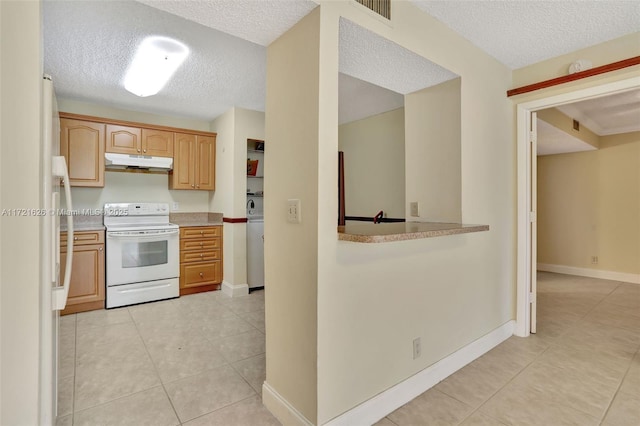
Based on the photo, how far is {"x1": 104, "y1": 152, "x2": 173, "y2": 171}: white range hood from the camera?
3826mm

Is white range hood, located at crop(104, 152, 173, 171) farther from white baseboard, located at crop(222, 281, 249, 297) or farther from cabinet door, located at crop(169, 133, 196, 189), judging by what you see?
white baseboard, located at crop(222, 281, 249, 297)

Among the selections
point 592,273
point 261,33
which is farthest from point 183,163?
point 592,273

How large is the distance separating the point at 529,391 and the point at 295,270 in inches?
65.6

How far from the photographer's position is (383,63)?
208cm

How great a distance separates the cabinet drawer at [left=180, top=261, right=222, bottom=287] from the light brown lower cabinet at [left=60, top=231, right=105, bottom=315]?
878 mm

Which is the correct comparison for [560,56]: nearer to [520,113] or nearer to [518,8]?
[520,113]

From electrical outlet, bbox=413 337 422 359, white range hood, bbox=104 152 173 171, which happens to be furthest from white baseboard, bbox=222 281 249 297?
electrical outlet, bbox=413 337 422 359

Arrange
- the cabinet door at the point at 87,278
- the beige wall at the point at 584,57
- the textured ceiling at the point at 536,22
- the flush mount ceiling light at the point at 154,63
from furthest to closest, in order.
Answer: the cabinet door at the point at 87,278, the flush mount ceiling light at the point at 154,63, the beige wall at the point at 584,57, the textured ceiling at the point at 536,22

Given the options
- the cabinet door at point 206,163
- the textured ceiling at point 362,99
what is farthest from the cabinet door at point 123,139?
the textured ceiling at point 362,99

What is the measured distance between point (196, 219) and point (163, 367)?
276 centimetres

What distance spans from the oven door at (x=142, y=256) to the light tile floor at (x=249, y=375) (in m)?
0.45

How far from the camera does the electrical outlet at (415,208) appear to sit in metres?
2.55

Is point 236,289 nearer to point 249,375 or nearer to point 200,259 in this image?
point 200,259

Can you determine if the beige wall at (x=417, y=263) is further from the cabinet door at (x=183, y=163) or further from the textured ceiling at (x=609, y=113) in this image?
the cabinet door at (x=183, y=163)
